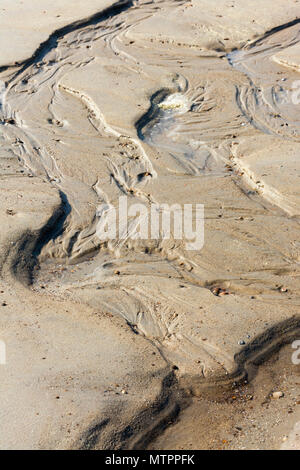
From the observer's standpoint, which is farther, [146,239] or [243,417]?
[146,239]

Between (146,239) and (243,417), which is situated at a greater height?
(146,239)

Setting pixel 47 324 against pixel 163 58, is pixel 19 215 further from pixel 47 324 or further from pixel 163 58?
pixel 163 58

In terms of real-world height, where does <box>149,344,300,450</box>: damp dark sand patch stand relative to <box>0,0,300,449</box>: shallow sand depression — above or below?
below

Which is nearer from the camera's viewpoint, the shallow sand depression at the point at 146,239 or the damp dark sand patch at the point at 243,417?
the damp dark sand patch at the point at 243,417

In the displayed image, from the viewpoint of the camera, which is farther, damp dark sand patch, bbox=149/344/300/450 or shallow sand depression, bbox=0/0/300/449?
shallow sand depression, bbox=0/0/300/449

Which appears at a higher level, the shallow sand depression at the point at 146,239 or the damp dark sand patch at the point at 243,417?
the shallow sand depression at the point at 146,239

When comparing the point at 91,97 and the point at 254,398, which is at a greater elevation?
the point at 91,97
